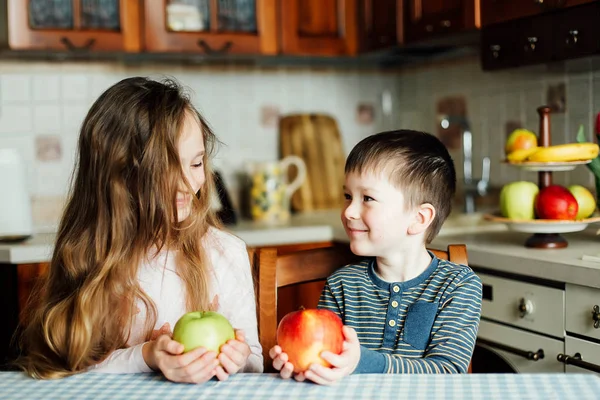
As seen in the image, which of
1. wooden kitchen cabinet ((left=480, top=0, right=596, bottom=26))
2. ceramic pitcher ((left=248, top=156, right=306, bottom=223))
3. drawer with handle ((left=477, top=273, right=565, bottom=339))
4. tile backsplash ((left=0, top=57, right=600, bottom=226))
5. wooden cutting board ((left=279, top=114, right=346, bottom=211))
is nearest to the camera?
drawer with handle ((left=477, top=273, right=565, bottom=339))

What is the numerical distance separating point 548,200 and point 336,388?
1.08m

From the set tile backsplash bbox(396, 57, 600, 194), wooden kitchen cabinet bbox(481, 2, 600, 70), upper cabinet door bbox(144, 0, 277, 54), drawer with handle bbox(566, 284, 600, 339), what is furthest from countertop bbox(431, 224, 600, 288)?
upper cabinet door bbox(144, 0, 277, 54)

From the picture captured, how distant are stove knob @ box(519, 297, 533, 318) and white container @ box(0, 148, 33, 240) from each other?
1488mm

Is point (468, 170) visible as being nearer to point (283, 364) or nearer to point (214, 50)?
point (214, 50)

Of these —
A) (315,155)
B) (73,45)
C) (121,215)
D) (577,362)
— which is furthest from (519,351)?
(73,45)

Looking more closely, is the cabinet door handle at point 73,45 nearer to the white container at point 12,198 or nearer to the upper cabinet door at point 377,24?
the white container at point 12,198

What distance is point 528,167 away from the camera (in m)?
1.94

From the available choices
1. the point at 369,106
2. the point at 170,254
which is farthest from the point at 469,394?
the point at 369,106

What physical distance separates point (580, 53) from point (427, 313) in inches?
38.5

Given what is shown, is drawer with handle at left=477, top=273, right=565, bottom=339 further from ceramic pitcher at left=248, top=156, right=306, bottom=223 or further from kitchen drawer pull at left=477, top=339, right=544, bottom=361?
ceramic pitcher at left=248, top=156, right=306, bottom=223

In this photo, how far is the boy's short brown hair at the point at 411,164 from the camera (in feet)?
4.36

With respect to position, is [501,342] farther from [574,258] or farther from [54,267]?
[54,267]

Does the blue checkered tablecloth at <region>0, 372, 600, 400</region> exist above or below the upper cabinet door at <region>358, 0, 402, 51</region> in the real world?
below

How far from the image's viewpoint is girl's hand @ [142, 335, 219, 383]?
1.00m
